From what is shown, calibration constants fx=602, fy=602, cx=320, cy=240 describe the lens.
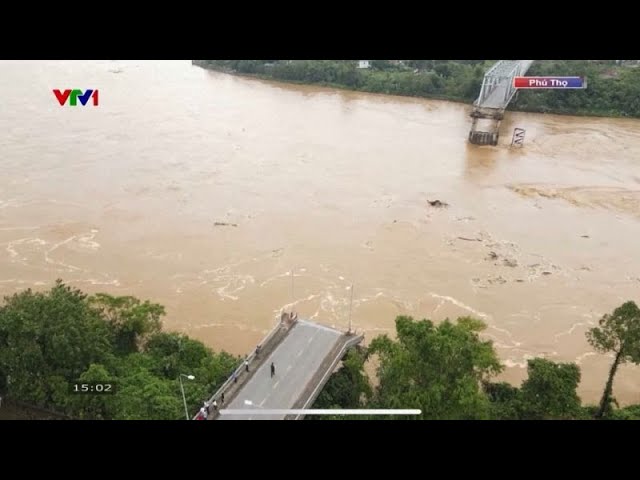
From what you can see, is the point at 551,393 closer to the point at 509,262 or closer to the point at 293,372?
the point at 293,372

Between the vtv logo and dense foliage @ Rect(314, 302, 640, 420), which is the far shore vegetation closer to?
dense foliage @ Rect(314, 302, 640, 420)

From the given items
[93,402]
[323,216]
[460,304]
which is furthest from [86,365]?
[323,216]

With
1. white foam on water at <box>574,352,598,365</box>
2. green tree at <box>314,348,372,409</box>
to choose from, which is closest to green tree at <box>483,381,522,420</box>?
green tree at <box>314,348,372,409</box>

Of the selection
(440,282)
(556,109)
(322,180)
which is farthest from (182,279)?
(556,109)

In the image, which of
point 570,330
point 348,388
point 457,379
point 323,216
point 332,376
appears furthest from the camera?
point 323,216

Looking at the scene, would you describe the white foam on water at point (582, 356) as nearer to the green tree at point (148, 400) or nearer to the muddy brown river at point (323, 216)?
the muddy brown river at point (323, 216)

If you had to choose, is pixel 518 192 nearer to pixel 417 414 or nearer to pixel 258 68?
pixel 417 414
